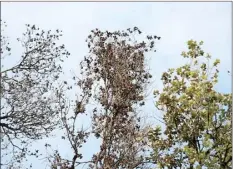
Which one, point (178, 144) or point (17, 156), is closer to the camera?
point (17, 156)

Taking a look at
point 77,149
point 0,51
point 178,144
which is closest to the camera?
point 0,51

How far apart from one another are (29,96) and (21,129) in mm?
1103

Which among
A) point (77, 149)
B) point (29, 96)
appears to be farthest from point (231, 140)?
point (29, 96)

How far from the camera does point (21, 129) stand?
51.6ft

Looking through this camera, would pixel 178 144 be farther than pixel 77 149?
Yes

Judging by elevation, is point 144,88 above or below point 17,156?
above

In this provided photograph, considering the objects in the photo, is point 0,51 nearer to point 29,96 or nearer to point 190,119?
point 29,96

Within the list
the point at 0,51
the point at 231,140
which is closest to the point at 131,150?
the point at 231,140

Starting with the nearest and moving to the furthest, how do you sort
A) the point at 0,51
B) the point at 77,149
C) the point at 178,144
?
the point at 0,51 → the point at 77,149 → the point at 178,144

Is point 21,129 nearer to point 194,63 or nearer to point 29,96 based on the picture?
point 29,96

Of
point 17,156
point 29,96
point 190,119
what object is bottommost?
point 17,156

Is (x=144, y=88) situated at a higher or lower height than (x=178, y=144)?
higher

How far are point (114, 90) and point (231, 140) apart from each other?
5186 mm

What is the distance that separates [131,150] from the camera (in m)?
19.8
